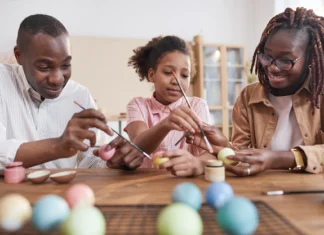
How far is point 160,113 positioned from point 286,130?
0.64 metres

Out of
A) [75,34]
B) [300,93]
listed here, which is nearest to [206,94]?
[75,34]

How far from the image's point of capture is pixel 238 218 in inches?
20.2

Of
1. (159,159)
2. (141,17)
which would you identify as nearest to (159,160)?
(159,159)

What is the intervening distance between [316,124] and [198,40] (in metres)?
3.35

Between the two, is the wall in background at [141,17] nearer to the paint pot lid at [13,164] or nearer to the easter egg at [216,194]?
the paint pot lid at [13,164]

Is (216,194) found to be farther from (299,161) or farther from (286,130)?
(286,130)

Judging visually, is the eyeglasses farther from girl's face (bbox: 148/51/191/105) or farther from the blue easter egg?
the blue easter egg

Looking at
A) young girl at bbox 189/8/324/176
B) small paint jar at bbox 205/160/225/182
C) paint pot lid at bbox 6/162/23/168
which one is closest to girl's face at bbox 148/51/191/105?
young girl at bbox 189/8/324/176

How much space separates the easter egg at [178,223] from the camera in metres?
0.50

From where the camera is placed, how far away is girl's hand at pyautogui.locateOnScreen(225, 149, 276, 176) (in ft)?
3.25

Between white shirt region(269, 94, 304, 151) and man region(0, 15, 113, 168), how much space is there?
802 millimetres

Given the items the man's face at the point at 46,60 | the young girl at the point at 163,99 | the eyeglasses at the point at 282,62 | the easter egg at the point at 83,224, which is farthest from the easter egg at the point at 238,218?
the man's face at the point at 46,60

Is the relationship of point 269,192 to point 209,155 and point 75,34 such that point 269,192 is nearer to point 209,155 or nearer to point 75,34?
point 209,155

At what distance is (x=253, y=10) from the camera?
4.83 m
